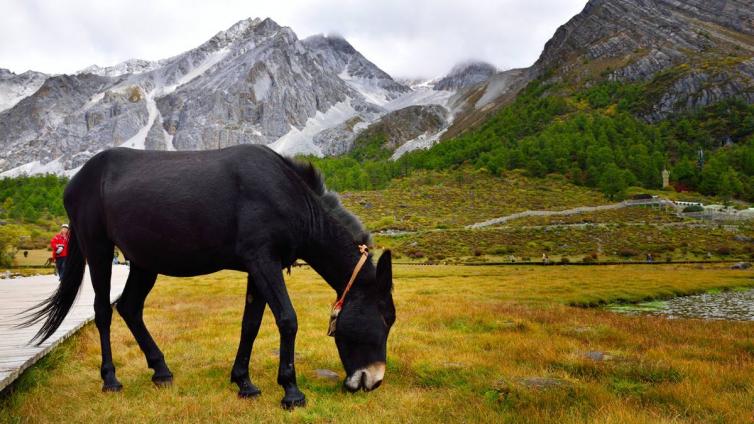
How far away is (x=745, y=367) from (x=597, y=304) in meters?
15.6

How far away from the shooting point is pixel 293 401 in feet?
18.9

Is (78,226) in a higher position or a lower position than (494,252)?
higher

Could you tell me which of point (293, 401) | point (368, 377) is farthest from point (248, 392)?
Answer: point (368, 377)

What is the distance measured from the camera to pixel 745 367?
7574mm

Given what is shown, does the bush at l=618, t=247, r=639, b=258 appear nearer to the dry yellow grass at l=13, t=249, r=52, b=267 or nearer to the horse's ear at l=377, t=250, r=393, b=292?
the horse's ear at l=377, t=250, r=393, b=292

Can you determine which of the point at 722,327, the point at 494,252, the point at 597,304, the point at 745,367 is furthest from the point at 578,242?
the point at 745,367

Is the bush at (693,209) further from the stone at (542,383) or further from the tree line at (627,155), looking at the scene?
the stone at (542,383)

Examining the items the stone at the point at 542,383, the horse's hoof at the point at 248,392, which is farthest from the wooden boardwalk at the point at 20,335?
the stone at the point at 542,383

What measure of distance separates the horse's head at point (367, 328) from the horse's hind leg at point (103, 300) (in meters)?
3.45

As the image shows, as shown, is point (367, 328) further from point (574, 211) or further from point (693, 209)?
point (693, 209)

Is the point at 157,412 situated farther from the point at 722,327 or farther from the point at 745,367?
the point at 722,327

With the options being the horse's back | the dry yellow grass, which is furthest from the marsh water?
the dry yellow grass

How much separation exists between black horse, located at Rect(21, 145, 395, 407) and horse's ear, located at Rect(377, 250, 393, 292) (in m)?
0.01

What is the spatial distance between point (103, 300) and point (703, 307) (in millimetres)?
24173
